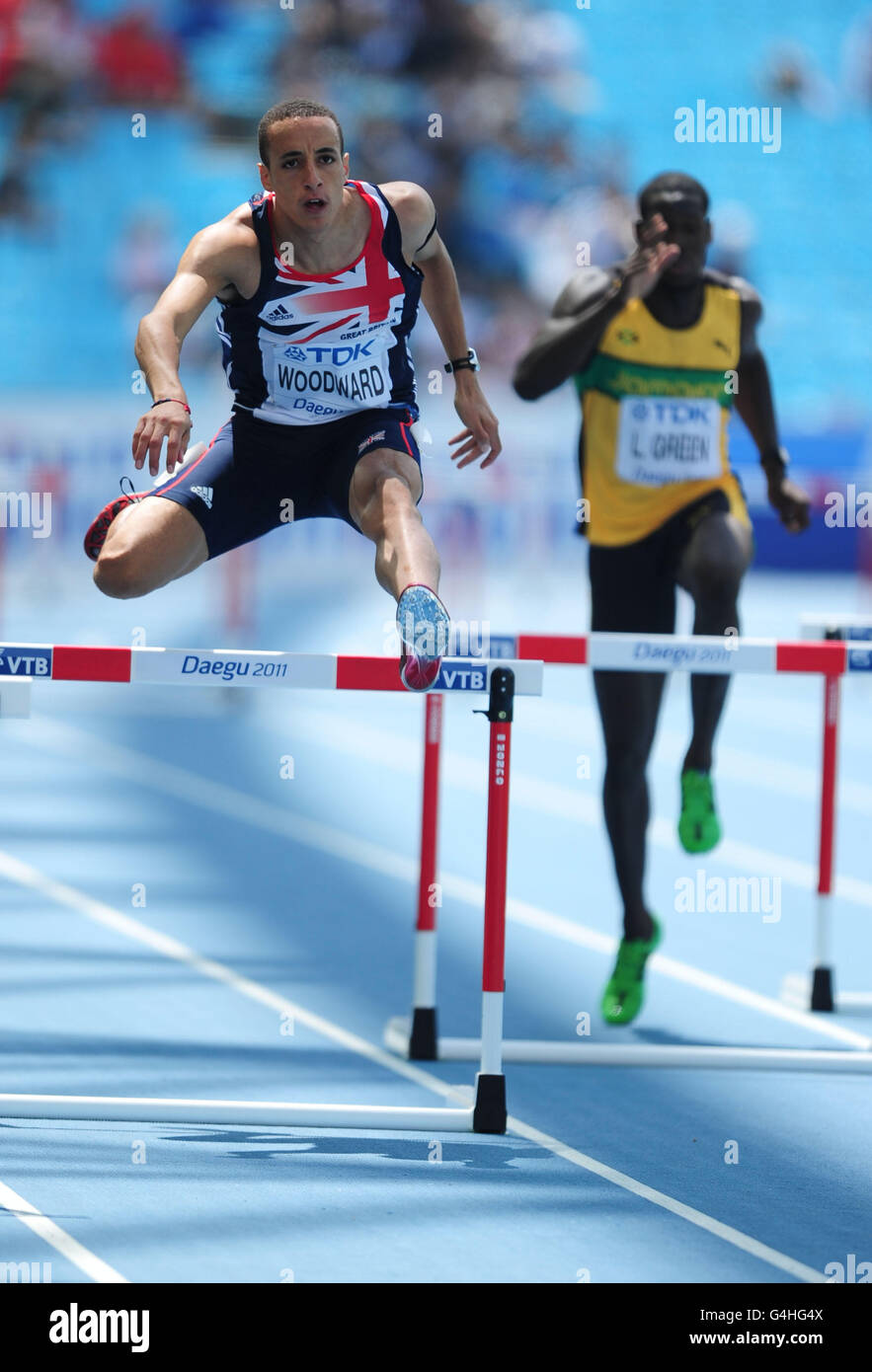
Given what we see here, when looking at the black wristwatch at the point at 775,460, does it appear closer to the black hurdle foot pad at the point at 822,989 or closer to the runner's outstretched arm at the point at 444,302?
the runner's outstretched arm at the point at 444,302

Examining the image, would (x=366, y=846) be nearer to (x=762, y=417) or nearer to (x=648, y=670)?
(x=762, y=417)

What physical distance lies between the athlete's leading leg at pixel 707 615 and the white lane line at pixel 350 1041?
1104mm

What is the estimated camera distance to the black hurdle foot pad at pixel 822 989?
235 inches

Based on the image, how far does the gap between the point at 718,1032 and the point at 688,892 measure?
215cm

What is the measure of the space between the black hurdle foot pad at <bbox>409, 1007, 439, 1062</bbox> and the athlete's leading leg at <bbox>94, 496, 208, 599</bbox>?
5.01ft

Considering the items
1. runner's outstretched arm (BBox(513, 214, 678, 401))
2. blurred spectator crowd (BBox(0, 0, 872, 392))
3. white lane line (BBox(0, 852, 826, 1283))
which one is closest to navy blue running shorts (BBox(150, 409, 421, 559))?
runner's outstretched arm (BBox(513, 214, 678, 401))

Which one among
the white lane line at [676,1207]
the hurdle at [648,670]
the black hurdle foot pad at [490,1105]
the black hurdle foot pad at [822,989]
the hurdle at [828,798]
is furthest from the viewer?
the black hurdle foot pad at [822,989]

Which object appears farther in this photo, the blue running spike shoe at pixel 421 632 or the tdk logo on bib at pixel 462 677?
the tdk logo on bib at pixel 462 677

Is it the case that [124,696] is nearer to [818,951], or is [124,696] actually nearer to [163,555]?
[818,951]

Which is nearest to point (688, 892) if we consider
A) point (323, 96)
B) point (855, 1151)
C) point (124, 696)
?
point (855, 1151)

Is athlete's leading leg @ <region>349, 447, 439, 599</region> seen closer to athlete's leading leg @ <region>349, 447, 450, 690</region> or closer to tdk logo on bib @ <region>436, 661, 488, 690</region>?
athlete's leading leg @ <region>349, 447, 450, 690</region>

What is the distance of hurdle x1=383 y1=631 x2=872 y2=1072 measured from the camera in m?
4.70

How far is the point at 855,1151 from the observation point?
4.56m

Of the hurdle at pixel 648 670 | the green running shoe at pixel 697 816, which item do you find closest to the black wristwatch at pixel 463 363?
the hurdle at pixel 648 670
